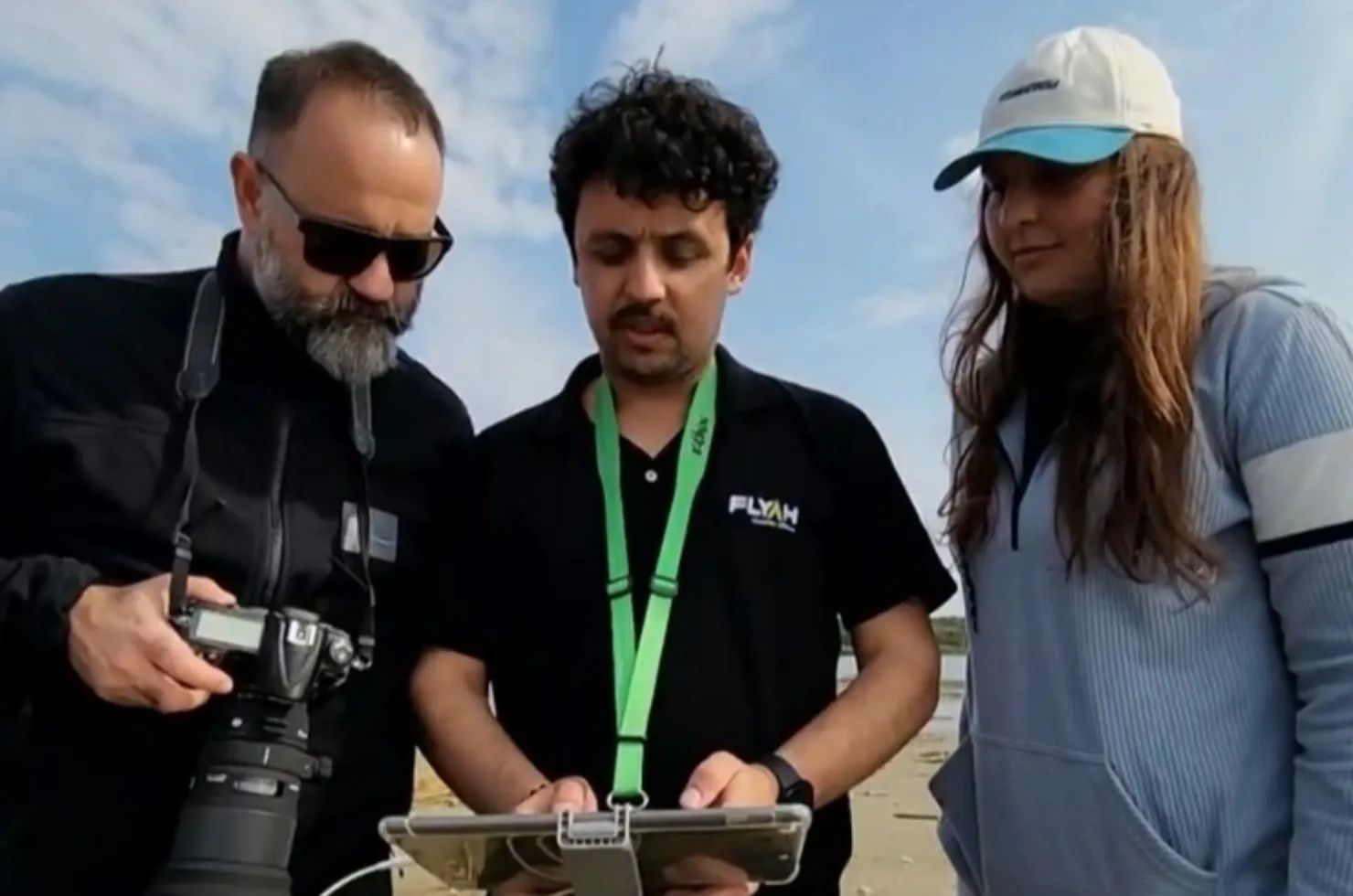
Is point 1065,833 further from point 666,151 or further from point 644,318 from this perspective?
point 666,151

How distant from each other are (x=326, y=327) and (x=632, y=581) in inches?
39.6

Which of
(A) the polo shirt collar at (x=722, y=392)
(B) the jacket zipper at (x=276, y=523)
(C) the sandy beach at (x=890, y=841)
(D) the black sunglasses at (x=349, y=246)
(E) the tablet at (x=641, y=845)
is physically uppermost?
(D) the black sunglasses at (x=349, y=246)

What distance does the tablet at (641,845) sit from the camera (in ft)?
6.62

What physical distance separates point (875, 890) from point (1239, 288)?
634cm

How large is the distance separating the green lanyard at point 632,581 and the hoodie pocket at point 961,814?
83 centimetres

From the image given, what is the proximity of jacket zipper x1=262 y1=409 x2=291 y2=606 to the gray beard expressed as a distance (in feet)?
0.66

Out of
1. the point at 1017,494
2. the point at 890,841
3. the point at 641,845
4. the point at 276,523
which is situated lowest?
the point at 890,841

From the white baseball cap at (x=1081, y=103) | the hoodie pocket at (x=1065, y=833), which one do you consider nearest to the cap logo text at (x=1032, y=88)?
the white baseball cap at (x=1081, y=103)

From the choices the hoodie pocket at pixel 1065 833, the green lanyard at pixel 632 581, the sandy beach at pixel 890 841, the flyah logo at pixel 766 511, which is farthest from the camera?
the sandy beach at pixel 890 841

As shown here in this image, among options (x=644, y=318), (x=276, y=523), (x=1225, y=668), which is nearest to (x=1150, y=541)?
(x=1225, y=668)

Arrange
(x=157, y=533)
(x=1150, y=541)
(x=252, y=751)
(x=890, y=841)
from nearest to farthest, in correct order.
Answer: (x=252, y=751)
(x=1150, y=541)
(x=157, y=533)
(x=890, y=841)

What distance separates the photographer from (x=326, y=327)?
316 cm

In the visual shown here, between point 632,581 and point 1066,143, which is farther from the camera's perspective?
point 632,581

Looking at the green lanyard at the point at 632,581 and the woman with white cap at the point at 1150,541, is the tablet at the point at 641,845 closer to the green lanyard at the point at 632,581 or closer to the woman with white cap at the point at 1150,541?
the green lanyard at the point at 632,581
